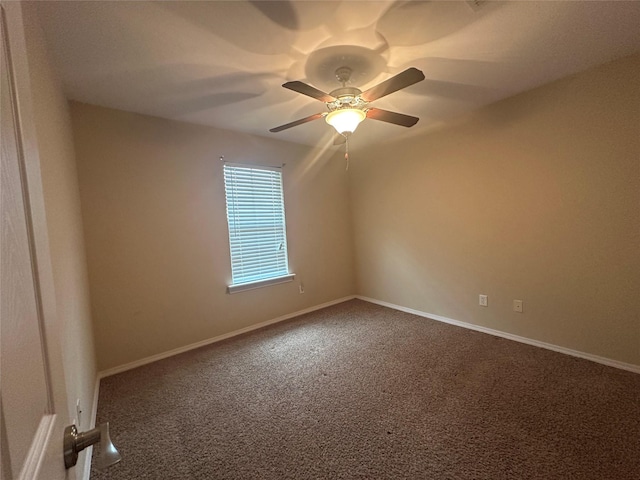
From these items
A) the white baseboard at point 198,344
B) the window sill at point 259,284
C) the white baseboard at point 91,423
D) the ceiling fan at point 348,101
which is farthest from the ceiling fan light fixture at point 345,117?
the white baseboard at point 198,344

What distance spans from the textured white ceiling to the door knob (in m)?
1.82

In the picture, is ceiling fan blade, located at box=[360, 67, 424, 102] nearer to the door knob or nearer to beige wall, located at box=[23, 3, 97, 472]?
beige wall, located at box=[23, 3, 97, 472]

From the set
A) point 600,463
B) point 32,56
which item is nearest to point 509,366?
point 600,463

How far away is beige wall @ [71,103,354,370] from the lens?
251 cm

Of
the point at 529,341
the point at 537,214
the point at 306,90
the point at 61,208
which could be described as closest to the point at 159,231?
the point at 61,208

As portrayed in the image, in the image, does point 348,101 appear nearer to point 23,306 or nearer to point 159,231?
point 23,306

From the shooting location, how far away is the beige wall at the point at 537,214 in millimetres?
2199

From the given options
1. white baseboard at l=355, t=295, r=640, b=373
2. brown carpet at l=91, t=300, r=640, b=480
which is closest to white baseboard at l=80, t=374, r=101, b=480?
brown carpet at l=91, t=300, r=640, b=480

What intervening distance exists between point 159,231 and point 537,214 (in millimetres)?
3589

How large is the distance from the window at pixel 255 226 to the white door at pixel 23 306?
271 centimetres

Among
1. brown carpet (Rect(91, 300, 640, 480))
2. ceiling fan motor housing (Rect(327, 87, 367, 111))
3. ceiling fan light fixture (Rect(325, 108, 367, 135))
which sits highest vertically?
ceiling fan motor housing (Rect(327, 87, 367, 111))

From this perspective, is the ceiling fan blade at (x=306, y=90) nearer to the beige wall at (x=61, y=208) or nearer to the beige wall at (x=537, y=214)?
the beige wall at (x=61, y=208)

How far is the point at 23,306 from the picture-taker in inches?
17.4

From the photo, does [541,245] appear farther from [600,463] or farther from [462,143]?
[600,463]
